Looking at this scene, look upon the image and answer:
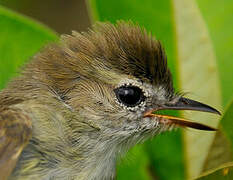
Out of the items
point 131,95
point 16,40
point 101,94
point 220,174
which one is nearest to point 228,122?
point 220,174

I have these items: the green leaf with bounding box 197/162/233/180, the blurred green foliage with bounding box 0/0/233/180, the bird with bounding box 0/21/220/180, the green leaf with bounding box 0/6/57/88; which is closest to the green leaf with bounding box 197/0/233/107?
the blurred green foliage with bounding box 0/0/233/180

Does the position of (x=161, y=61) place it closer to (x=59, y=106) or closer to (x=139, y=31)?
(x=139, y=31)

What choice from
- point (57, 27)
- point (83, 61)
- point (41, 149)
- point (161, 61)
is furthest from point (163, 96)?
point (57, 27)

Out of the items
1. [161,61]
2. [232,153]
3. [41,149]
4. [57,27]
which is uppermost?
[57,27]

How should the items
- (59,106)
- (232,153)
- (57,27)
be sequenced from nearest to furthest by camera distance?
(232,153), (59,106), (57,27)

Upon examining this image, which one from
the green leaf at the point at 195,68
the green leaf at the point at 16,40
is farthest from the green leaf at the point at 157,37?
the green leaf at the point at 16,40

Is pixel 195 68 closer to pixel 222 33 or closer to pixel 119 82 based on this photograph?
pixel 222 33

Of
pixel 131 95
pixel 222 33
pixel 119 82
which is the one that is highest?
pixel 222 33
